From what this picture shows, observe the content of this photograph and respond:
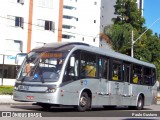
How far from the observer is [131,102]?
22.6 metres

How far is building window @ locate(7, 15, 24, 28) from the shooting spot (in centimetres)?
Result: 4931

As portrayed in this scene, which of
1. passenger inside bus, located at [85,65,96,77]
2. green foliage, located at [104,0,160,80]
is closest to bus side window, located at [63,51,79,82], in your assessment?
passenger inside bus, located at [85,65,96,77]

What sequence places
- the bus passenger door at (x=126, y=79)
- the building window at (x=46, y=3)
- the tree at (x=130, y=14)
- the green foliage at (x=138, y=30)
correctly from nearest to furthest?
1. the bus passenger door at (x=126, y=79)
2. the building window at (x=46, y=3)
3. the green foliage at (x=138, y=30)
4. the tree at (x=130, y=14)

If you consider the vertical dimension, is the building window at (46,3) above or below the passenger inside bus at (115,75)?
above

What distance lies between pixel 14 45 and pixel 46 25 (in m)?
5.53

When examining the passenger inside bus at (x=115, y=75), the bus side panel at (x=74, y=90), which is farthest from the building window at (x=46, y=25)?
the bus side panel at (x=74, y=90)

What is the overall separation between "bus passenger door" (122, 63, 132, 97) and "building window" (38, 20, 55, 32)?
3148 cm

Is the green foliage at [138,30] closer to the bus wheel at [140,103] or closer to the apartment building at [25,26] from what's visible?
the apartment building at [25,26]

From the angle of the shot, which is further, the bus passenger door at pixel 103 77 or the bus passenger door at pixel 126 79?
the bus passenger door at pixel 126 79

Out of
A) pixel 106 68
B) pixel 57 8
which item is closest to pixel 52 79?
pixel 106 68

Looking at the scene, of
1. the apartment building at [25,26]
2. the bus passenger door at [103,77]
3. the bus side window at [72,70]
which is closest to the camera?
the bus side window at [72,70]

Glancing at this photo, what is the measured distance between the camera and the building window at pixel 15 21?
49.3 m

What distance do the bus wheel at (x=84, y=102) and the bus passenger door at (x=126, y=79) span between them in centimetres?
396

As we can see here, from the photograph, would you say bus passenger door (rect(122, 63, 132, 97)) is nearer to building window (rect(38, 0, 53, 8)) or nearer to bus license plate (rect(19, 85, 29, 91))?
bus license plate (rect(19, 85, 29, 91))
